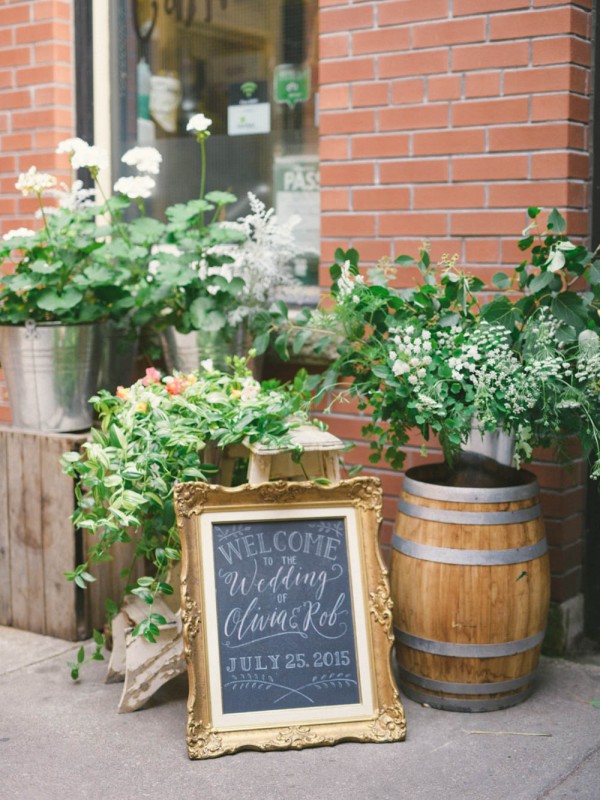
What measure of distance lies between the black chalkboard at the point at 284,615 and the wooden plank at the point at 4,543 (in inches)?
45.5

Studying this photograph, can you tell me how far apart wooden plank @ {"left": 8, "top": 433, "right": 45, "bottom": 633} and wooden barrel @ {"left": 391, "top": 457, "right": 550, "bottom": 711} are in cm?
129

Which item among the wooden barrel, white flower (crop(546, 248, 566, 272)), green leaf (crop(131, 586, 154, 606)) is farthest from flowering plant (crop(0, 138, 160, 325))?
white flower (crop(546, 248, 566, 272))

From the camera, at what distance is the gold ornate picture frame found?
278cm

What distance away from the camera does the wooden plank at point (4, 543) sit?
374 cm

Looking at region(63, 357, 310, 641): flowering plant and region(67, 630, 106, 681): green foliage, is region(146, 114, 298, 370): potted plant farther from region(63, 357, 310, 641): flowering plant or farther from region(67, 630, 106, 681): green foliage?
region(67, 630, 106, 681): green foliage

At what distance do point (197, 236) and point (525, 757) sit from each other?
6.36ft

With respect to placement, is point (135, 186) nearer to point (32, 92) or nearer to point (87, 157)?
point (87, 157)

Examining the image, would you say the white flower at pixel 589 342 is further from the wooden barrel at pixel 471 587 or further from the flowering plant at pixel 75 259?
the flowering plant at pixel 75 259

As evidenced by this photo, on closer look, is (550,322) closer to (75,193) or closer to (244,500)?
(244,500)

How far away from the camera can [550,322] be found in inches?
113

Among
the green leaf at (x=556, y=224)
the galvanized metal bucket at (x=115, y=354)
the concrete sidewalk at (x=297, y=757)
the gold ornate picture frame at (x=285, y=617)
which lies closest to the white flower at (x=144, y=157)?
the galvanized metal bucket at (x=115, y=354)

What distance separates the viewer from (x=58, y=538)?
3.59 metres

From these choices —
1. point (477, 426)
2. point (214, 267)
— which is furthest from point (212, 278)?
point (477, 426)

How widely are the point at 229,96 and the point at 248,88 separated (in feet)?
0.32
